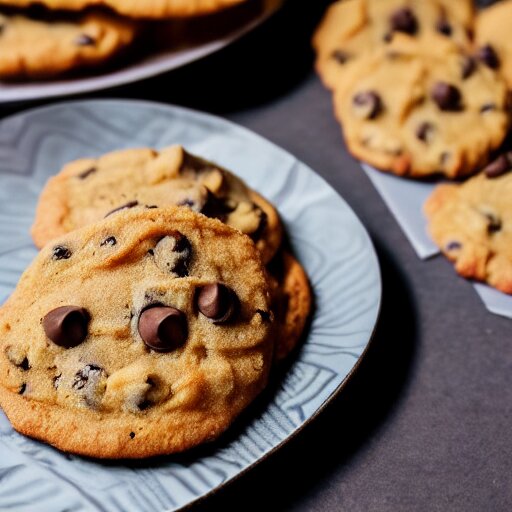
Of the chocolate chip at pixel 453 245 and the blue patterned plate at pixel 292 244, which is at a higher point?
the blue patterned plate at pixel 292 244

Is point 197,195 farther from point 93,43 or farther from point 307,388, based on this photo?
point 93,43

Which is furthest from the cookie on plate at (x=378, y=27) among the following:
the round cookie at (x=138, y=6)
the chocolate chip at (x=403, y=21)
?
the round cookie at (x=138, y=6)

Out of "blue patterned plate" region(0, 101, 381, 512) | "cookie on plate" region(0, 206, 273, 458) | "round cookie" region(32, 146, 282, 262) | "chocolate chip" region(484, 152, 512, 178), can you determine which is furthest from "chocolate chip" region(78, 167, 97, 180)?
"chocolate chip" region(484, 152, 512, 178)

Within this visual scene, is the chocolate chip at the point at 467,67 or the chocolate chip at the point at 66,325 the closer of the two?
the chocolate chip at the point at 66,325

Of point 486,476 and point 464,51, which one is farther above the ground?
point 464,51

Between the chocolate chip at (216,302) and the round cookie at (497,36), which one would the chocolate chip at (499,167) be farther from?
the chocolate chip at (216,302)

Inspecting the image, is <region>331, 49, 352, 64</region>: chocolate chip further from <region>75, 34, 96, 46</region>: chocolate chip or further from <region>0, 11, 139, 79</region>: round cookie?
<region>75, 34, 96, 46</region>: chocolate chip

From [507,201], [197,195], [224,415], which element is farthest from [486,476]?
[197,195]
